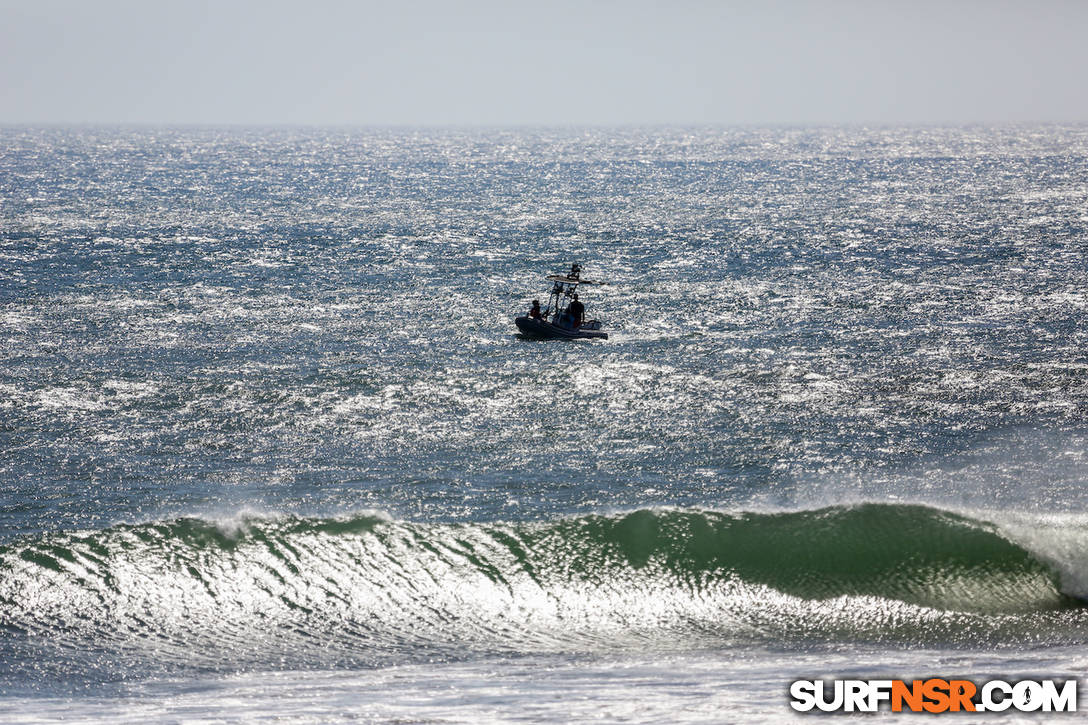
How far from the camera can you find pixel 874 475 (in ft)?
109

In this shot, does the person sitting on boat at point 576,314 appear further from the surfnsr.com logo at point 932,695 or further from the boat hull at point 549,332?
the surfnsr.com logo at point 932,695

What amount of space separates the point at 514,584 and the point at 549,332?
96.2 ft

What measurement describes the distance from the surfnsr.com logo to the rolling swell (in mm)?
3497

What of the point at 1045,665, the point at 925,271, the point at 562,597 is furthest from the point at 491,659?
the point at 925,271

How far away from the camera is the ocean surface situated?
19969mm

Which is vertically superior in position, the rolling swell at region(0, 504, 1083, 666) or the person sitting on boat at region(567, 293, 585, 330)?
the person sitting on boat at region(567, 293, 585, 330)

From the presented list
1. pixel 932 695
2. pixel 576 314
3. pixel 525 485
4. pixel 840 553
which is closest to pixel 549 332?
pixel 576 314

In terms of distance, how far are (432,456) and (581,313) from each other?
1941 centimetres

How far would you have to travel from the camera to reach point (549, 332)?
173ft

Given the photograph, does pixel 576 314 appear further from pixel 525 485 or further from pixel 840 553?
pixel 840 553

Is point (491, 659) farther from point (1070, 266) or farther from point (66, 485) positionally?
point (1070, 266)

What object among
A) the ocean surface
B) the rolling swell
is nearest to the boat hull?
the ocean surface

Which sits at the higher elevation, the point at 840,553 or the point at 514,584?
the point at 840,553

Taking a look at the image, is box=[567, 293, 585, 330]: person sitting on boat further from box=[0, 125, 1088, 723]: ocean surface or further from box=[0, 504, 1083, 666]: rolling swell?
box=[0, 504, 1083, 666]: rolling swell
